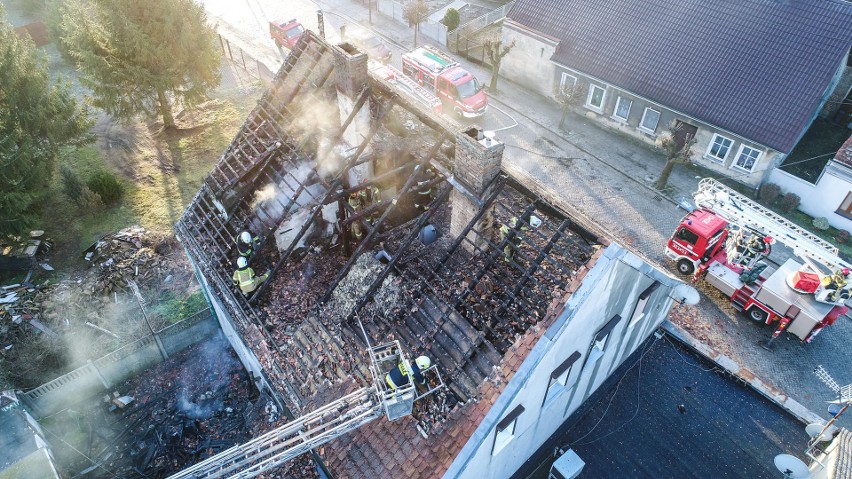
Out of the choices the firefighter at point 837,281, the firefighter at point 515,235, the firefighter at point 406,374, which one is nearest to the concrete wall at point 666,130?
the firefighter at point 837,281

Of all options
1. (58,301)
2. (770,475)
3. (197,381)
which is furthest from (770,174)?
(58,301)

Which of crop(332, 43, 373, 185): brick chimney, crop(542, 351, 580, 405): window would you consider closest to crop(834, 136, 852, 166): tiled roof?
crop(542, 351, 580, 405): window

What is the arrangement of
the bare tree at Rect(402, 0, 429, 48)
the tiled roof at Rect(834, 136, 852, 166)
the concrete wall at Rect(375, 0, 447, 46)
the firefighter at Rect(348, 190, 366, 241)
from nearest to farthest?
the firefighter at Rect(348, 190, 366, 241) → the tiled roof at Rect(834, 136, 852, 166) → the bare tree at Rect(402, 0, 429, 48) → the concrete wall at Rect(375, 0, 447, 46)

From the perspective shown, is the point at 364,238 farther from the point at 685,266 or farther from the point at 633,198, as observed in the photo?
the point at 633,198

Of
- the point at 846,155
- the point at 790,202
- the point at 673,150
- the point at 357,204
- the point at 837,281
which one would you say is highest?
the point at 357,204

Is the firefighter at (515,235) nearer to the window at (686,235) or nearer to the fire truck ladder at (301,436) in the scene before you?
the fire truck ladder at (301,436)

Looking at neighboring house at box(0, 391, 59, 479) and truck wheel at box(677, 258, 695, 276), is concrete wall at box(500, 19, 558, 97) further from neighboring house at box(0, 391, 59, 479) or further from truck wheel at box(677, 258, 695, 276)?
neighboring house at box(0, 391, 59, 479)

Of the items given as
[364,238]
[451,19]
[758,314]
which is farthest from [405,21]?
[758,314]

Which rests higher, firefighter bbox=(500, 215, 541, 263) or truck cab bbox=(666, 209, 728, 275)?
firefighter bbox=(500, 215, 541, 263)
